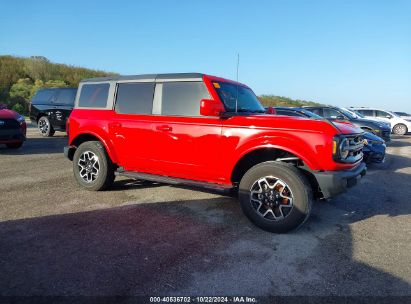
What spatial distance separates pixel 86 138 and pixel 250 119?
10.5 feet

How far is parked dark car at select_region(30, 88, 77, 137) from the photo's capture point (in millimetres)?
12359

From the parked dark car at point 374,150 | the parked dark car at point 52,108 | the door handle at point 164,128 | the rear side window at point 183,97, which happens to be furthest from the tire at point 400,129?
the door handle at point 164,128

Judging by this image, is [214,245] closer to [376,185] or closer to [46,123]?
[376,185]

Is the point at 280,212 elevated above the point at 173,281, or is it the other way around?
the point at 280,212

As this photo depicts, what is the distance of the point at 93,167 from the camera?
17.7ft

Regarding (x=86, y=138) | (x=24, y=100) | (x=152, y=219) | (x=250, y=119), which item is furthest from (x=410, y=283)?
(x=24, y=100)

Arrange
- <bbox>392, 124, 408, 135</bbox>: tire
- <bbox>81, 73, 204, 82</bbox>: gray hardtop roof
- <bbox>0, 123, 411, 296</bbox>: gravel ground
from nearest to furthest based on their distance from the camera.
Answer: <bbox>0, 123, 411, 296</bbox>: gravel ground
<bbox>81, 73, 204, 82</bbox>: gray hardtop roof
<bbox>392, 124, 408, 135</bbox>: tire

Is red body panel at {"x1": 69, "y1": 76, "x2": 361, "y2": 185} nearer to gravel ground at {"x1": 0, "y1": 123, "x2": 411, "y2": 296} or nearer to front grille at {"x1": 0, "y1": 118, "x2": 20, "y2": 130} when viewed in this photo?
gravel ground at {"x1": 0, "y1": 123, "x2": 411, "y2": 296}

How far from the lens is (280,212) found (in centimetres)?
386

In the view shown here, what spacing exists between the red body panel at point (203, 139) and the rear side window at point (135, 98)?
4.8 inches

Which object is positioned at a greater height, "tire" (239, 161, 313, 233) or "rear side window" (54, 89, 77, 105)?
"rear side window" (54, 89, 77, 105)

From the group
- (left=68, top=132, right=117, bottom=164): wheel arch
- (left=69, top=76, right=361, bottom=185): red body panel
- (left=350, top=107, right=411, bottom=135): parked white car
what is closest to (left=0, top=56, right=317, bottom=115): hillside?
(left=68, top=132, right=117, bottom=164): wheel arch

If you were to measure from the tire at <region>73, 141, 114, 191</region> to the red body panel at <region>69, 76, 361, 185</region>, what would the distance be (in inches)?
6.4

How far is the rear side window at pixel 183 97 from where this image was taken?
4.41 m
